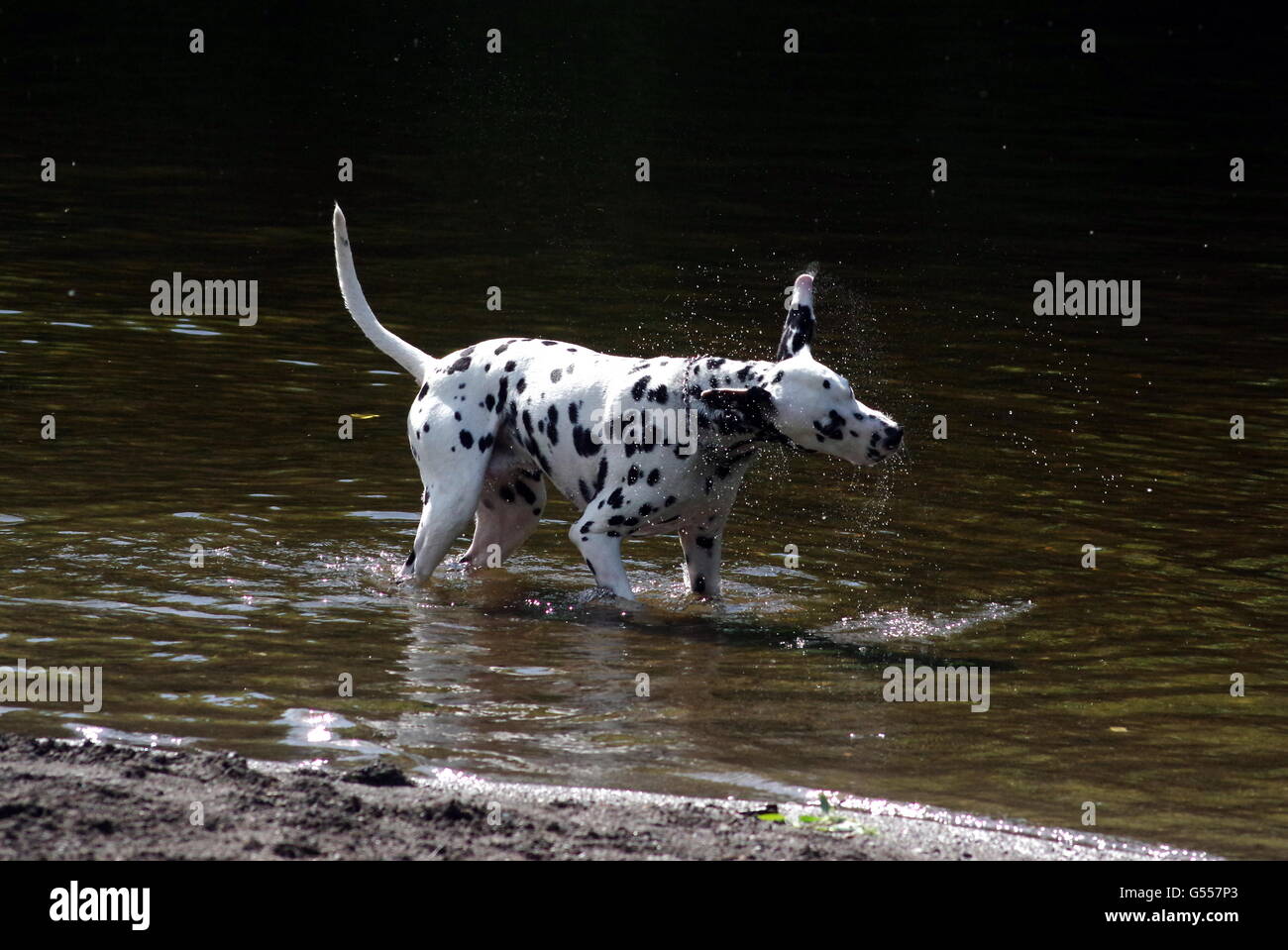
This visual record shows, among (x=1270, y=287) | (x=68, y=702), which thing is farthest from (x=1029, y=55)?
(x=68, y=702)

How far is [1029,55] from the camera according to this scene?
132 ft

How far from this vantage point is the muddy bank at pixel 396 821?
556 cm

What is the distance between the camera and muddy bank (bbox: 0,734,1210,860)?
18.2 ft

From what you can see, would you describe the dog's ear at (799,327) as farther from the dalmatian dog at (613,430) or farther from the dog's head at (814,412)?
the dog's head at (814,412)

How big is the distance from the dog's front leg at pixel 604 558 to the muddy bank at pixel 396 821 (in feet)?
8.79

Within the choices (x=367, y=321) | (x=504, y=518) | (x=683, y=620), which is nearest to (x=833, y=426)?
(x=683, y=620)

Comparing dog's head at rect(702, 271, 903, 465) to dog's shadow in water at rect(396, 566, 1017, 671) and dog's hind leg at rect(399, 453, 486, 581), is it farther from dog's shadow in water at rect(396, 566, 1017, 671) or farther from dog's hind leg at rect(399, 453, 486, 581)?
dog's hind leg at rect(399, 453, 486, 581)

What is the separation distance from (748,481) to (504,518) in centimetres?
246

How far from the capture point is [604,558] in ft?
30.7

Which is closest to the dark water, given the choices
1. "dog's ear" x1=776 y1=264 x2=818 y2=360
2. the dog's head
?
the dog's head

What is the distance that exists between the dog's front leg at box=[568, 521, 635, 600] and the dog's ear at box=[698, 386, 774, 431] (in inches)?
31.9

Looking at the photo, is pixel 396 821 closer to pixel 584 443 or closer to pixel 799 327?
pixel 584 443

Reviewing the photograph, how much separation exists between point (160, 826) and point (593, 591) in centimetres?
417

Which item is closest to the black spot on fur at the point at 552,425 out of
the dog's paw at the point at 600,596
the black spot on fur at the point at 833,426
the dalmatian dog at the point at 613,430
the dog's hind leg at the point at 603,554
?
the dalmatian dog at the point at 613,430
